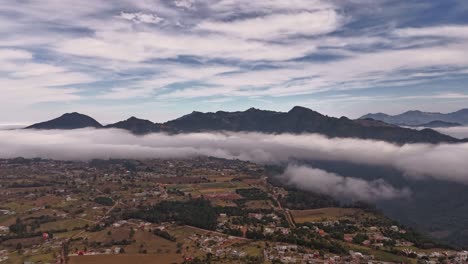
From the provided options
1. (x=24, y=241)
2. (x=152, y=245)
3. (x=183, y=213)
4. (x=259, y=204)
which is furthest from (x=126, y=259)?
(x=259, y=204)

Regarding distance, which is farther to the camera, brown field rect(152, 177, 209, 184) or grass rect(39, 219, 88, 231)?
brown field rect(152, 177, 209, 184)

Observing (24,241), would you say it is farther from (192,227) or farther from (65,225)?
(192,227)

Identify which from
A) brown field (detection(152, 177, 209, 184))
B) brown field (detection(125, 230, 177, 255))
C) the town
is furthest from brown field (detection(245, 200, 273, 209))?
brown field (detection(152, 177, 209, 184))

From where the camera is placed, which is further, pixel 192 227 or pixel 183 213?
pixel 183 213

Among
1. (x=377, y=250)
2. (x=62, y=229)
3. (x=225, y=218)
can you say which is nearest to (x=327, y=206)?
(x=225, y=218)

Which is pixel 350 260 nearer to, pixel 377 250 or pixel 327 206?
pixel 377 250

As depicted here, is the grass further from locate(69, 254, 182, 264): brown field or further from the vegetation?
locate(69, 254, 182, 264): brown field
